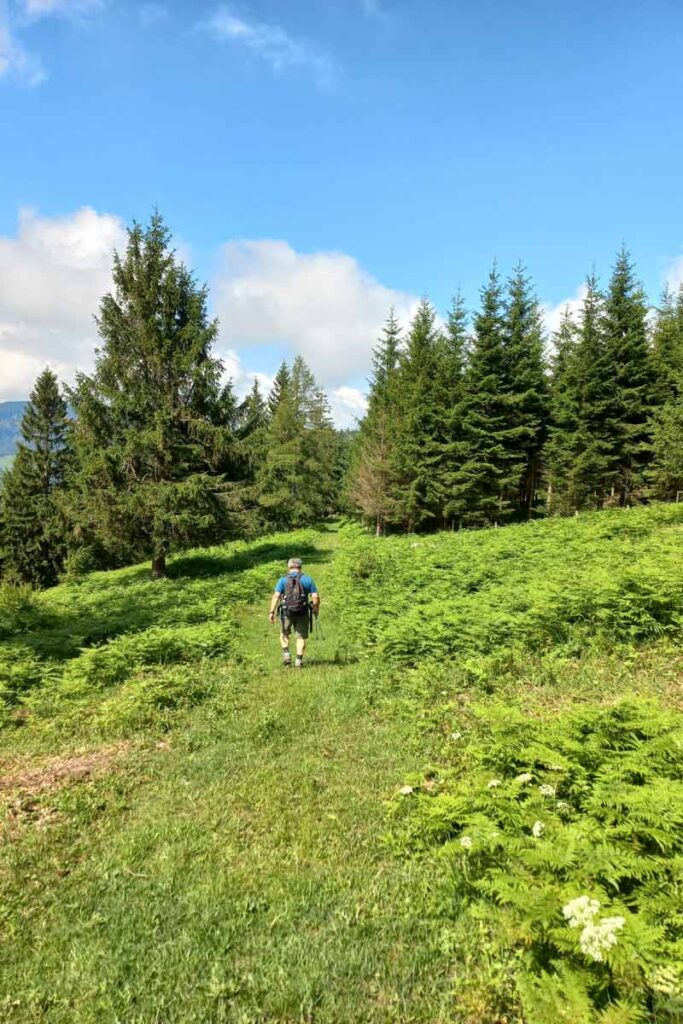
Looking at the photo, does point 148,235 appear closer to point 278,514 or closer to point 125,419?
point 125,419

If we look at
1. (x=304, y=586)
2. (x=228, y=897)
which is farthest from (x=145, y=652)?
(x=228, y=897)

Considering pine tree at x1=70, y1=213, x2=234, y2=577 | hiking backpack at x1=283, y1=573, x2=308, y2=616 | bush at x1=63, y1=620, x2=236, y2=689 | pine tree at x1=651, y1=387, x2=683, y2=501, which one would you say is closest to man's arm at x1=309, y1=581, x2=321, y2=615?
hiking backpack at x1=283, y1=573, x2=308, y2=616

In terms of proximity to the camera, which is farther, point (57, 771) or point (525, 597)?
point (525, 597)

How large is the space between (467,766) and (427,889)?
180 cm

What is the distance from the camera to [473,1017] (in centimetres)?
313

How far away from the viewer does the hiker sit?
1079 cm

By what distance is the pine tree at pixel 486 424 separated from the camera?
107 ft

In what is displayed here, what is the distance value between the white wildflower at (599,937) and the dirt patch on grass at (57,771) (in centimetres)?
551

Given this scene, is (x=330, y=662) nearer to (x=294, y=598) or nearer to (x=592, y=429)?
(x=294, y=598)

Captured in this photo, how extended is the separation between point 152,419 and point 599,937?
22742 mm

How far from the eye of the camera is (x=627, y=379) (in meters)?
31.3

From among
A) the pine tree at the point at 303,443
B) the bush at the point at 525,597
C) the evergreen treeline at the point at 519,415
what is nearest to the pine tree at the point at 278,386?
the pine tree at the point at 303,443

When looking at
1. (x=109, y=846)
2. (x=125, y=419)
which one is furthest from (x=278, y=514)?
(x=109, y=846)

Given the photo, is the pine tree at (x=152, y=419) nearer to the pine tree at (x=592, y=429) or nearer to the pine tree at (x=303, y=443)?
the pine tree at (x=303, y=443)
